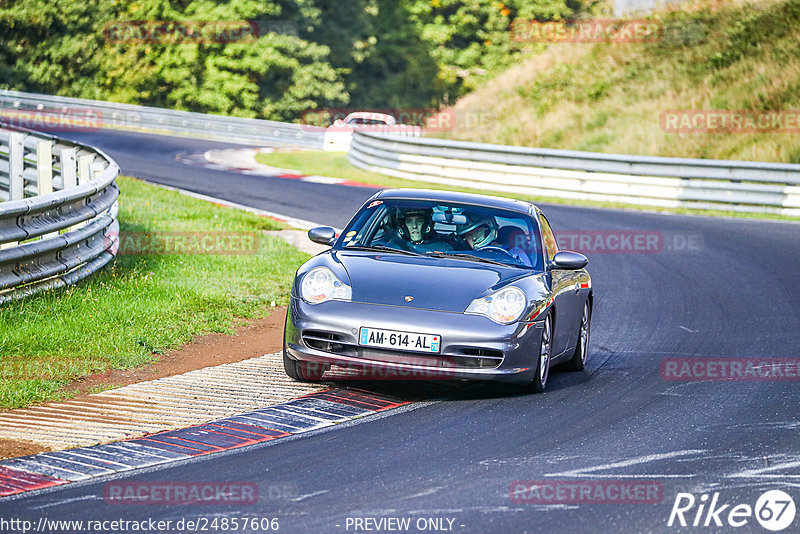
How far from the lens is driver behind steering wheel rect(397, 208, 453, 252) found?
A: 8.62 meters

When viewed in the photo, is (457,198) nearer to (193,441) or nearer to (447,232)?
(447,232)

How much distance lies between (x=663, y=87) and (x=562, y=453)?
93.4 ft

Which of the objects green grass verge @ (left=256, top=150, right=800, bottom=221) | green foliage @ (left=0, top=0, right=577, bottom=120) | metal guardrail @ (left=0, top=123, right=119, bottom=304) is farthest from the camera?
green foliage @ (left=0, top=0, right=577, bottom=120)

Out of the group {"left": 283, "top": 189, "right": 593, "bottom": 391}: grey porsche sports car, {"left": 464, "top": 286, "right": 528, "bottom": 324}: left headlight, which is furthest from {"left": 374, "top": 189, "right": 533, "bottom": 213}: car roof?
{"left": 464, "top": 286, "right": 528, "bottom": 324}: left headlight

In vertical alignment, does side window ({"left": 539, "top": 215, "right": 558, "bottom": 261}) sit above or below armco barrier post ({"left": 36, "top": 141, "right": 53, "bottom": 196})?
above

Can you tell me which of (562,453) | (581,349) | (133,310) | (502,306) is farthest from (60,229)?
(562,453)

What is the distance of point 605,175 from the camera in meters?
24.1

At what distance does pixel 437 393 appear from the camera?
800cm

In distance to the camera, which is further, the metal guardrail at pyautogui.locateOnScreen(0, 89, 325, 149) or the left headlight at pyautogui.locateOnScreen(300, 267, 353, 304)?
the metal guardrail at pyautogui.locateOnScreen(0, 89, 325, 149)

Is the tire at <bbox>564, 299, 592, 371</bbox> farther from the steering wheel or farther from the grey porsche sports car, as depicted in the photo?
the steering wheel

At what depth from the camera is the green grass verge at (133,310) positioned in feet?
26.6

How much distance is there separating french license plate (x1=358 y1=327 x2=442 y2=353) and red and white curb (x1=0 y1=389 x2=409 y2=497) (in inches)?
15.9

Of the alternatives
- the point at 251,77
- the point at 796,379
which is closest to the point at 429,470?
the point at 796,379

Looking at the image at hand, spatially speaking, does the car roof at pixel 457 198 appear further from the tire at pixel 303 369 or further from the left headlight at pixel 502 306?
the tire at pixel 303 369
